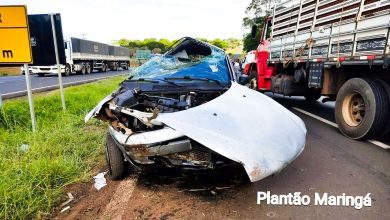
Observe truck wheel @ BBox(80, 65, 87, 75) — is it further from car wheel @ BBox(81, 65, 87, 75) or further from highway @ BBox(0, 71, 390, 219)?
highway @ BBox(0, 71, 390, 219)

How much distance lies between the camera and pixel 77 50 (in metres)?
28.8

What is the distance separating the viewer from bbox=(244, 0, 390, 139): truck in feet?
16.6

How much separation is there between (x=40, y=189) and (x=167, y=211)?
1.35 metres

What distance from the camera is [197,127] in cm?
302

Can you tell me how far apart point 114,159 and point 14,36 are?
9.51ft

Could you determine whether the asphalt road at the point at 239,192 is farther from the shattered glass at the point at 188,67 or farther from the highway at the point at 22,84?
the highway at the point at 22,84

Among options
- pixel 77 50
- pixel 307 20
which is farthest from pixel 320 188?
pixel 77 50

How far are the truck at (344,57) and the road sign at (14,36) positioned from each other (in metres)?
5.14

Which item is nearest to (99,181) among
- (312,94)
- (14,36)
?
(14,36)

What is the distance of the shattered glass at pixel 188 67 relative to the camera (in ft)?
Answer: 15.0

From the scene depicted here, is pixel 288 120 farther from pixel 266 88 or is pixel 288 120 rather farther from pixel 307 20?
pixel 266 88

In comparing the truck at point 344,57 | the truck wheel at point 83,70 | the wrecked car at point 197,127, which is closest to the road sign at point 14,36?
the wrecked car at point 197,127

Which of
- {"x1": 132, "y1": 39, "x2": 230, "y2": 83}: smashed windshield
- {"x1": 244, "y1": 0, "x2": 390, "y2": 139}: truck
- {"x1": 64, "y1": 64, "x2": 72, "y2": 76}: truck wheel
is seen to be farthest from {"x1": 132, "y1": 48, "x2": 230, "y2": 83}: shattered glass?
{"x1": 64, "y1": 64, "x2": 72, "y2": 76}: truck wheel

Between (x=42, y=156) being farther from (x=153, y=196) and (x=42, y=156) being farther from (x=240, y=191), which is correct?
(x=240, y=191)
